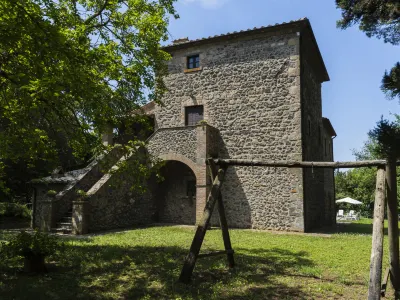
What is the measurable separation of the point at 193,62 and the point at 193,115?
259cm

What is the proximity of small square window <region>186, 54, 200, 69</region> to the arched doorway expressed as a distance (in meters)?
4.68

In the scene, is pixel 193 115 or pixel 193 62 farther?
pixel 193 62

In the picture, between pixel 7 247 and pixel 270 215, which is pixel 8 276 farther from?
pixel 270 215

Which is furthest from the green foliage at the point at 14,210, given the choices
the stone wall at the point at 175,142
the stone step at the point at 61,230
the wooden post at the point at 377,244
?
the wooden post at the point at 377,244

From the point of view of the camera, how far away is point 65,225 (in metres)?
12.9

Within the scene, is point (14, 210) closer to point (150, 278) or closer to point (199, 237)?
point (150, 278)

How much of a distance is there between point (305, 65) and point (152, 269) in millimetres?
12036

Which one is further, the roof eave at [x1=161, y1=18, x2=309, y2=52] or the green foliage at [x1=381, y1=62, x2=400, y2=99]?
the roof eave at [x1=161, y1=18, x2=309, y2=52]

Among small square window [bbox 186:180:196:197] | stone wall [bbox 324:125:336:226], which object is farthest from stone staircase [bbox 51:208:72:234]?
stone wall [bbox 324:125:336:226]

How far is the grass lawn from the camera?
5.35 m

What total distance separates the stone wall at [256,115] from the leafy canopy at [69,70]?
5436 millimetres

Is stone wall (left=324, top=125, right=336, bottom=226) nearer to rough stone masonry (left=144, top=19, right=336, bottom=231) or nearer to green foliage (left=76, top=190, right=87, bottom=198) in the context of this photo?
rough stone masonry (left=144, top=19, right=336, bottom=231)

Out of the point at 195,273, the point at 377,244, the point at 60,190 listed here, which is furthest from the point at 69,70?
the point at 60,190

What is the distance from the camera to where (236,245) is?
9.90 m
